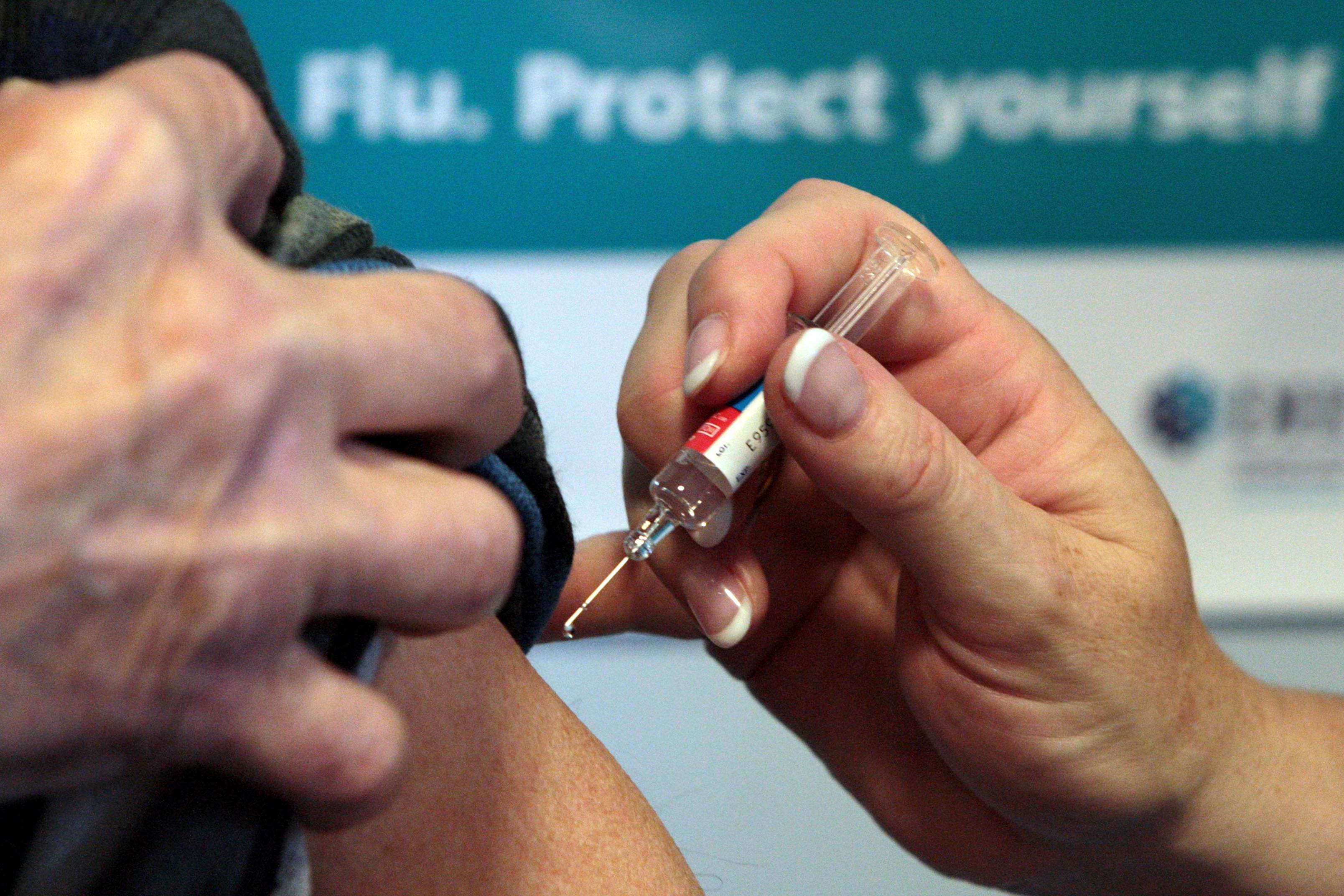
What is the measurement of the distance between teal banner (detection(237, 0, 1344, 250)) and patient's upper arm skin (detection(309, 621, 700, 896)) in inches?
52.4

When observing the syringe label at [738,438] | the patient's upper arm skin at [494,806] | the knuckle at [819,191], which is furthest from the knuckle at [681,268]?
the patient's upper arm skin at [494,806]

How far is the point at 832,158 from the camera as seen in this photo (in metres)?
1.78

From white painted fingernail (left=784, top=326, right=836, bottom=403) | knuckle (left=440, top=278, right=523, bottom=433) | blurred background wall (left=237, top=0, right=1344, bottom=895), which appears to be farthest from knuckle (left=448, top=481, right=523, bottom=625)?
blurred background wall (left=237, top=0, right=1344, bottom=895)

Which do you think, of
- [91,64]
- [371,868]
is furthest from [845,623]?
[91,64]

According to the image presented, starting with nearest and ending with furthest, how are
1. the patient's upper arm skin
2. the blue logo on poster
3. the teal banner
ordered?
the patient's upper arm skin → the teal banner → the blue logo on poster

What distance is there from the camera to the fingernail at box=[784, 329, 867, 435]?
1.92 ft

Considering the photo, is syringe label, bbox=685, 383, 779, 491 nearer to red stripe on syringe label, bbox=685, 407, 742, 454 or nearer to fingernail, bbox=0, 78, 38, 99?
red stripe on syringe label, bbox=685, 407, 742, 454

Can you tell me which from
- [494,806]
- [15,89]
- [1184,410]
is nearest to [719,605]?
[494,806]

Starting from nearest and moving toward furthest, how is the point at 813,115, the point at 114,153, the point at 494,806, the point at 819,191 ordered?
the point at 114,153 < the point at 494,806 < the point at 819,191 < the point at 813,115

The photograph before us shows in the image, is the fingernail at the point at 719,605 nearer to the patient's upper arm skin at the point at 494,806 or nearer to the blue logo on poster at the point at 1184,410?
the patient's upper arm skin at the point at 494,806

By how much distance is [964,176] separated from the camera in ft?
5.92

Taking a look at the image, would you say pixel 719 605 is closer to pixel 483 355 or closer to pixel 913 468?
pixel 913 468

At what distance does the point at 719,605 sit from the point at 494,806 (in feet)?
0.78

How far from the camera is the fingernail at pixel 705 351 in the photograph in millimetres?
648
